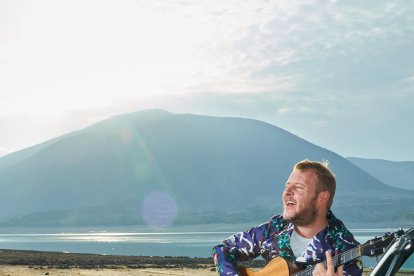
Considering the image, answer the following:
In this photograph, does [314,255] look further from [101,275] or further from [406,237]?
[101,275]

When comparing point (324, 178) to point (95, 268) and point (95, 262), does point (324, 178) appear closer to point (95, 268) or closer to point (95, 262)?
point (95, 268)

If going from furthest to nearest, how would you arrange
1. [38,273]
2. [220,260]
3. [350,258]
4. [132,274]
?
[132,274] < [38,273] < [220,260] < [350,258]

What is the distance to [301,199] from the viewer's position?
4984 mm

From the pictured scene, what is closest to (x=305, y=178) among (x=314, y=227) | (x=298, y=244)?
(x=314, y=227)

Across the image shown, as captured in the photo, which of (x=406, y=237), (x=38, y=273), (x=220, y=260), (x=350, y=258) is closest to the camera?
(x=406, y=237)

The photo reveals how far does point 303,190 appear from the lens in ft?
16.4

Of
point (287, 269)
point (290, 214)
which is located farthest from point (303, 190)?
point (287, 269)

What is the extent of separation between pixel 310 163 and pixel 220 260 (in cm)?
112

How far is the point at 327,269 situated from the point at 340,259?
17cm

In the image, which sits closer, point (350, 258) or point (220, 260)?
point (350, 258)

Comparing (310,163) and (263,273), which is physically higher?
(310,163)

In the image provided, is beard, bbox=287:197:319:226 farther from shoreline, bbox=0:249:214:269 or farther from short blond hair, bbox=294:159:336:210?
shoreline, bbox=0:249:214:269

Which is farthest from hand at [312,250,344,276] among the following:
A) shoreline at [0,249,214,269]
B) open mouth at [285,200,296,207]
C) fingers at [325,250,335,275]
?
shoreline at [0,249,214,269]

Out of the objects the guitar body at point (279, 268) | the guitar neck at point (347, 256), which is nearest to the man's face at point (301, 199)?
the guitar body at point (279, 268)
